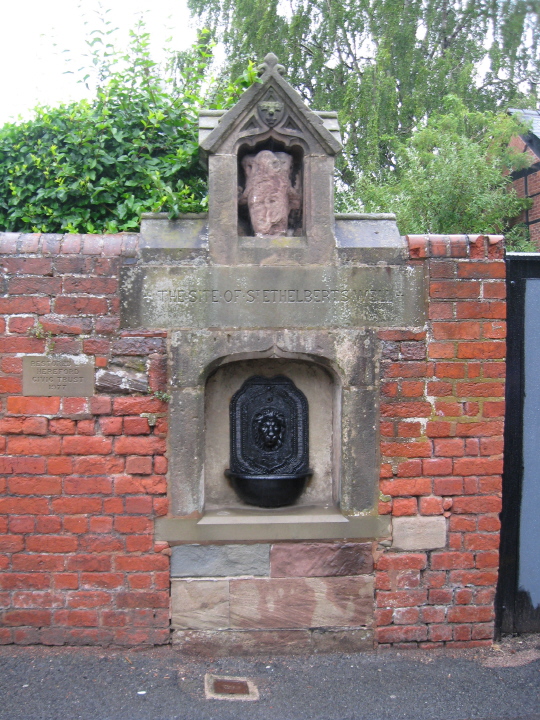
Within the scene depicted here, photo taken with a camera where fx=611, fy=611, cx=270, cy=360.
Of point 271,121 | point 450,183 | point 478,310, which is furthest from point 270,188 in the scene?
point 450,183

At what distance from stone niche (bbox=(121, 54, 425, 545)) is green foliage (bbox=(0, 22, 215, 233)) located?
2.01 ft

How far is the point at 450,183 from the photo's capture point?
12430 mm

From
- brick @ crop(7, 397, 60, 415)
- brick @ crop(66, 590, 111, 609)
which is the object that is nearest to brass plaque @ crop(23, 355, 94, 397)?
Answer: brick @ crop(7, 397, 60, 415)

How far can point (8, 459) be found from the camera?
3572 millimetres

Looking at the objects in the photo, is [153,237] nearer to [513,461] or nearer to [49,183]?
[49,183]

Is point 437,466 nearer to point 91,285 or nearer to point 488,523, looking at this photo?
point 488,523

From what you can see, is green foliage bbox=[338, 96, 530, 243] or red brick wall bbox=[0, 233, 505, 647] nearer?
red brick wall bbox=[0, 233, 505, 647]

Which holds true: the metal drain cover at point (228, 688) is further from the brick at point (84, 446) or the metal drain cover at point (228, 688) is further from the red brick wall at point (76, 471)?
the brick at point (84, 446)

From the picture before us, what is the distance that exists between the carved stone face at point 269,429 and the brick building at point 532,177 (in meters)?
12.9

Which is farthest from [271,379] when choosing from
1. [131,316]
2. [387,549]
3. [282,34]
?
[282,34]

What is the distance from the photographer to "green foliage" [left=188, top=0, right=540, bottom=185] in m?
15.8

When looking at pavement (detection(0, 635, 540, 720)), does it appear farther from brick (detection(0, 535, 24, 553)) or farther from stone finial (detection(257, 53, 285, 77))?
stone finial (detection(257, 53, 285, 77))

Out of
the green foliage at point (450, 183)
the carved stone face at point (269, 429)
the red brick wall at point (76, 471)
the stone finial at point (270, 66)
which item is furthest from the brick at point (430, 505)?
the green foliage at point (450, 183)

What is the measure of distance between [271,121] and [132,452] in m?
2.15
